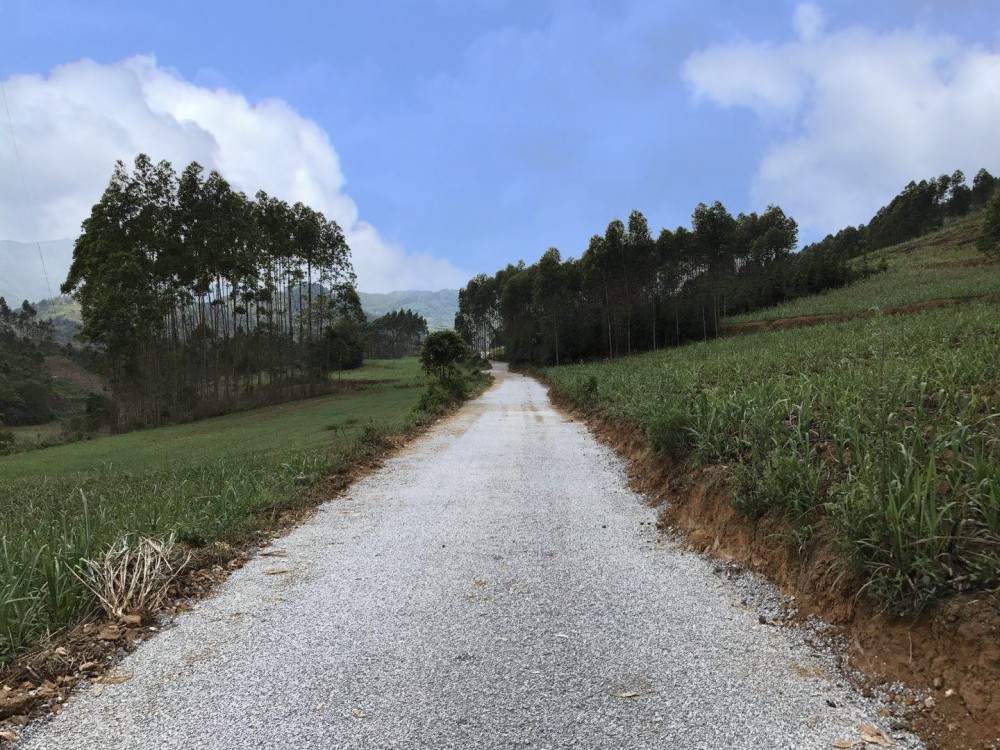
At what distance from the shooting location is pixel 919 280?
4022 cm

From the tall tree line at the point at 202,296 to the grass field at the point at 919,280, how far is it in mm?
36761

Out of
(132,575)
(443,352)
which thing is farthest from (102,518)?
(443,352)

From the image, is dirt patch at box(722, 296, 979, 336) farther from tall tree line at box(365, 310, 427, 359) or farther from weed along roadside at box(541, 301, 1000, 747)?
tall tree line at box(365, 310, 427, 359)

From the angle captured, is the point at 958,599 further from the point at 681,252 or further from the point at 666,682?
the point at 681,252

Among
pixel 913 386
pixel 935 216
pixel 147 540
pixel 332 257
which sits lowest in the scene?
pixel 147 540

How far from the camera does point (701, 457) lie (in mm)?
5867

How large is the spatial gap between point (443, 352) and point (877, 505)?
2433 centimetres

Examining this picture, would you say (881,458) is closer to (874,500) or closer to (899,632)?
(874,500)

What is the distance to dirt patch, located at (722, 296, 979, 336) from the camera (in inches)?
993

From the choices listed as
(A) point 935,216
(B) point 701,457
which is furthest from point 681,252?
(A) point 935,216

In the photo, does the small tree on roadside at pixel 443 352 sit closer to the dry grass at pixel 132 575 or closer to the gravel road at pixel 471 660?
the gravel road at pixel 471 660

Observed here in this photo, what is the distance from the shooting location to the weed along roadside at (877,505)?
240 centimetres

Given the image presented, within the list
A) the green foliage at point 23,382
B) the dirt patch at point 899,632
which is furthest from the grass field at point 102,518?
the green foliage at point 23,382

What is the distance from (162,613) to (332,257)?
4349 centimetres
